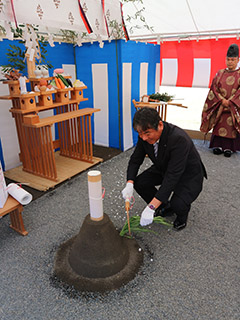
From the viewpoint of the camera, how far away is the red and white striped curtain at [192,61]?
13.7 feet

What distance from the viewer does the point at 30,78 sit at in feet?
9.54

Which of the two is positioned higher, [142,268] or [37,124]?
[37,124]

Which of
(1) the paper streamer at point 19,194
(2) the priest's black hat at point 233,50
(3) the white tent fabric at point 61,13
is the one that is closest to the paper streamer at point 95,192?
(1) the paper streamer at point 19,194

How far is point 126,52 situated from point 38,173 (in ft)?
6.98

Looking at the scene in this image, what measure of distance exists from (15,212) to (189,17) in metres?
3.60

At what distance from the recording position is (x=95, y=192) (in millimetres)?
1515

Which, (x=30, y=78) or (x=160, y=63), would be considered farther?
(x=160, y=63)

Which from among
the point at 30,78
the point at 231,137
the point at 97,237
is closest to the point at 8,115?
the point at 30,78

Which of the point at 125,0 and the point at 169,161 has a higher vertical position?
the point at 125,0

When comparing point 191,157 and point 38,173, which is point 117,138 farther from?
point 191,157

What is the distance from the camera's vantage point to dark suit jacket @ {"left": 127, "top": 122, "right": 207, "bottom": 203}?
69.2 inches

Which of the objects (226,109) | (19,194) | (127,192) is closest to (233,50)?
(226,109)

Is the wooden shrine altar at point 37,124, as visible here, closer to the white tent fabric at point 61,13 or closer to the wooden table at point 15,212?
the white tent fabric at point 61,13

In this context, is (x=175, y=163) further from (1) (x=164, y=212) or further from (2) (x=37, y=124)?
(2) (x=37, y=124)
